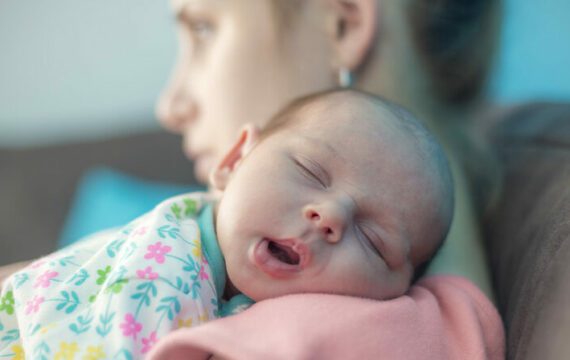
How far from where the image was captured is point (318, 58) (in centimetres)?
121

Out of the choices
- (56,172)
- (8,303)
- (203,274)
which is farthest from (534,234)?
(56,172)

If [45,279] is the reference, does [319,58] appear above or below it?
above

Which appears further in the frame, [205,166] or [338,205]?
[205,166]

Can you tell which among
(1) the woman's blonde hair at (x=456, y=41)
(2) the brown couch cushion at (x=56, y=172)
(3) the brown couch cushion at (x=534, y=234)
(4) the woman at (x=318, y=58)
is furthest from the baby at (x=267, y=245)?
(2) the brown couch cushion at (x=56, y=172)

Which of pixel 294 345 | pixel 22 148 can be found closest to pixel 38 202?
pixel 22 148

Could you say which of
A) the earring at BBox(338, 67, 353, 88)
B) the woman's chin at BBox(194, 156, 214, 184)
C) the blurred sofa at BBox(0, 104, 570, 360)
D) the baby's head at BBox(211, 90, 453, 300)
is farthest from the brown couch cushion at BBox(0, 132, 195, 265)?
the baby's head at BBox(211, 90, 453, 300)

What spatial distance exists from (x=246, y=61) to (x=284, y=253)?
0.54 metres

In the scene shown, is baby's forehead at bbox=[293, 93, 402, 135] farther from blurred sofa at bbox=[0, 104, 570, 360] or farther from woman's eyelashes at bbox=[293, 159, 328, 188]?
blurred sofa at bbox=[0, 104, 570, 360]

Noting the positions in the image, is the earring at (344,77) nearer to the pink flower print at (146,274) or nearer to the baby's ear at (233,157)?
the baby's ear at (233,157)

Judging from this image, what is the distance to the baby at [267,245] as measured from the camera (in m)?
0.73

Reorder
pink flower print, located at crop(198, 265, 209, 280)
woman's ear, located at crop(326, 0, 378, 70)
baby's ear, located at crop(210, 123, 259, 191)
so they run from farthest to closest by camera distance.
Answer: woman's ear, located at crop(326, 0, 378, 70) → baby's ear, located at crop(210, 123, 259, 191) → pink flower print, located at crop(198, 265, 209, 280)

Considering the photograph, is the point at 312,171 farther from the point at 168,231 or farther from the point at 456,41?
the point at 456,41

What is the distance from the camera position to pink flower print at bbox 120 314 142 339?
70 cm

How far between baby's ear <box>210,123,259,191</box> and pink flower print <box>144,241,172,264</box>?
17 centimetres
